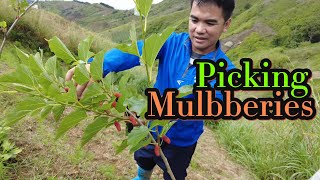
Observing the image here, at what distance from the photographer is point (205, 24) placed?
1.53 metres

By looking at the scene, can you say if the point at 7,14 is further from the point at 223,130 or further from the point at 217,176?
the point at 217,176

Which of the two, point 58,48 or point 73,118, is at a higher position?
point 58,48

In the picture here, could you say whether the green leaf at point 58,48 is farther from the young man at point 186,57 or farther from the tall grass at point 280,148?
the tall grass at point 280,148

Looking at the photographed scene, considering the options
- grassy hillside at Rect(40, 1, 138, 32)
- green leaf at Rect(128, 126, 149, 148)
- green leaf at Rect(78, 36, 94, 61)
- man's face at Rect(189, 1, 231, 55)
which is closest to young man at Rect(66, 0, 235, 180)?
man's face at Rect(189, 1, 231, 55)

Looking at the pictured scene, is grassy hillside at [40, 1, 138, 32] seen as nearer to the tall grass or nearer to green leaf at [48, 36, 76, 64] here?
the tall grass

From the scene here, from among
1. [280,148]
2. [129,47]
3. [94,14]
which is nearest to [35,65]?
[129,47]

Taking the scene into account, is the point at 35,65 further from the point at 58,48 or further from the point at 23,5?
the point at 23,5

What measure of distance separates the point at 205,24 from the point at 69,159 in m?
1.62

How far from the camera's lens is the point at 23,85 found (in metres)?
0.64

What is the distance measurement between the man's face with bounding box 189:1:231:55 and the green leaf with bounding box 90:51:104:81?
949 millimetres

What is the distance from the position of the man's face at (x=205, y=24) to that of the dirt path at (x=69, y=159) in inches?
57.0

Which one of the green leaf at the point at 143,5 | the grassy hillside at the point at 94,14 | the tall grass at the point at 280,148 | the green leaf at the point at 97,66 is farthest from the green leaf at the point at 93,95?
the grassy hillside at the point at 94,14

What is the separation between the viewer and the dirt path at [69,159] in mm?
2314

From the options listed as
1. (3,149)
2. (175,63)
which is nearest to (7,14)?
(3,149)
